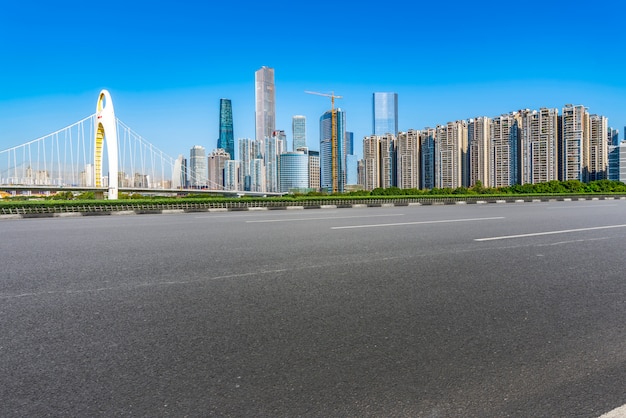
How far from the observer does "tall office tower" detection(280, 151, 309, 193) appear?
4683 inches

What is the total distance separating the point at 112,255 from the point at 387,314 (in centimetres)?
372

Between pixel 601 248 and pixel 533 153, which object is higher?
pixel 533 153

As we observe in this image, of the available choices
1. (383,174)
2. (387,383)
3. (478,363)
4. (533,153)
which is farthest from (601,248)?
(383,174)

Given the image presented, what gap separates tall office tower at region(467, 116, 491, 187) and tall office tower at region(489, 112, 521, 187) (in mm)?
661

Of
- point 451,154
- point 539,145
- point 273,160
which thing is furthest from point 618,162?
point 273,160

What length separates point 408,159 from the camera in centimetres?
6906

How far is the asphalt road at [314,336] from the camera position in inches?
71.2

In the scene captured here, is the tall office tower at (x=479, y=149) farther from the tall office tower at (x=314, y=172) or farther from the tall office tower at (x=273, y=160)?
the tall office tower at (x=273, y=160)

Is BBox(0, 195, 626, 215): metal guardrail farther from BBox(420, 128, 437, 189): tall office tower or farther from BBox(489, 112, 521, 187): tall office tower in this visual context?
BBox(420, 128, 437, 189): tall office tower

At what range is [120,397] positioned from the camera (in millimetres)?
1808

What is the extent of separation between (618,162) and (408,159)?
34796 millimetres

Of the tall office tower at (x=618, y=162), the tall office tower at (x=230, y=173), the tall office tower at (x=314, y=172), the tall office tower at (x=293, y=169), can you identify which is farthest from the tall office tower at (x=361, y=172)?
the tall office tower at (x=230, y=173)

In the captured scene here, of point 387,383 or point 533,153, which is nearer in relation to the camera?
point 387,383

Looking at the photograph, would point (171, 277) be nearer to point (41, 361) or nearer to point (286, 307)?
point (286, 307)
